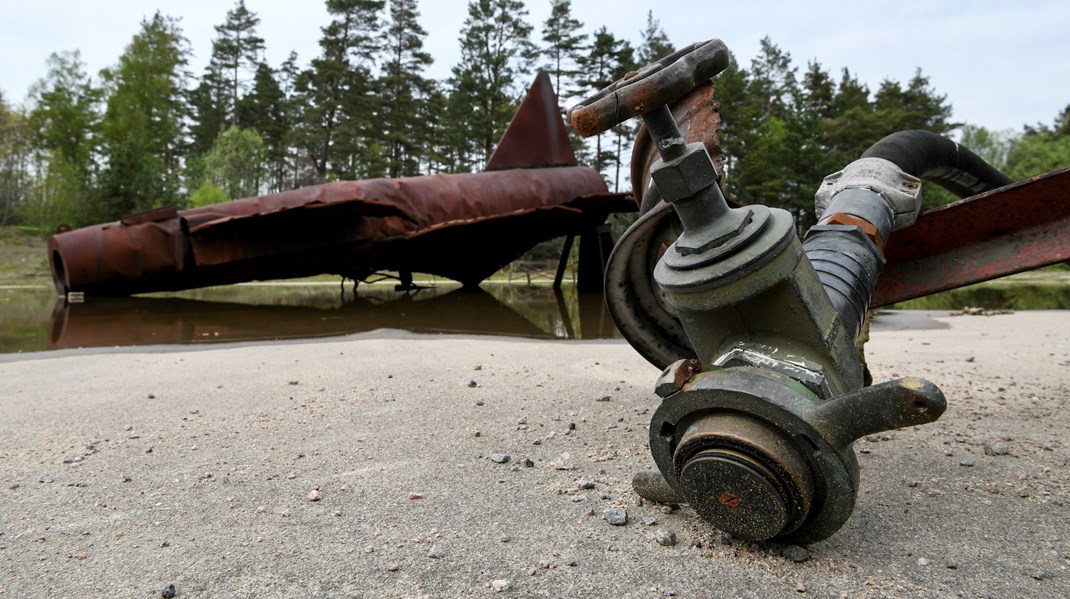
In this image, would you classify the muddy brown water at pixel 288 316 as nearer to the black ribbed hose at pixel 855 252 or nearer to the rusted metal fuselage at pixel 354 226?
the rusted metal fuselage at pixel 354 226

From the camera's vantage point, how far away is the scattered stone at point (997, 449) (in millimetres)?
2057

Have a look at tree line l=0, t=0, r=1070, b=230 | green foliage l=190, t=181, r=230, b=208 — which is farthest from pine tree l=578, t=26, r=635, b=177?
green foliage l=190, t=181, r=230, b=208

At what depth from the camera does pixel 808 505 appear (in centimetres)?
119

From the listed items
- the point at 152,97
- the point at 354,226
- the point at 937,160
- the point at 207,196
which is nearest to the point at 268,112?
the point at 152,97

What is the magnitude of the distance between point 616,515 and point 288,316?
284 inches

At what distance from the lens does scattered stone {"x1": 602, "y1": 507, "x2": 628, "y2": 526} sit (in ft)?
5.05

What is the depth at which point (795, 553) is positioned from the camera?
131 cm

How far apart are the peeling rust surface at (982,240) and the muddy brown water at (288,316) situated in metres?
4.00

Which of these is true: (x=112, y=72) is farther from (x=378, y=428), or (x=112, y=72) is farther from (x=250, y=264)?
(x=378, y=428)

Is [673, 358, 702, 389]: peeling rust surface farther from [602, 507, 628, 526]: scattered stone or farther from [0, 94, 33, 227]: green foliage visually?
[0, 94, 33, 227]: green foliage

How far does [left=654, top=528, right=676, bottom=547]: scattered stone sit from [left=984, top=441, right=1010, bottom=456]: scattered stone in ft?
4.32

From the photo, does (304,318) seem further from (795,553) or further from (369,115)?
(369,115)

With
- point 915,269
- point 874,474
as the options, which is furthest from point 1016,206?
point 874,474

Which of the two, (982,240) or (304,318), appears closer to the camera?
(982,240)
